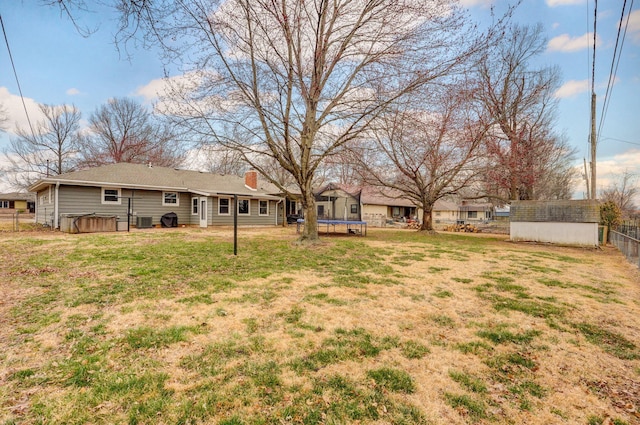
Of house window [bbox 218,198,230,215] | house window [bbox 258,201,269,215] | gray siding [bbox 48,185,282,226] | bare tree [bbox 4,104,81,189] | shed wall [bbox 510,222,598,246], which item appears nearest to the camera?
shed wall [bbox 510,222,598,246]

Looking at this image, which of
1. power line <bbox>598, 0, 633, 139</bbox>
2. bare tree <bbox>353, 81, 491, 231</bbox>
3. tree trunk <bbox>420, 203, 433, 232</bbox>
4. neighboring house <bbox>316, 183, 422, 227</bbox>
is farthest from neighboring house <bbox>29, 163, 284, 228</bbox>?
power line <bbox>598, 0, 633, 139</bbox>

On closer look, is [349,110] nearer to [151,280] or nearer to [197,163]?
[197,163]

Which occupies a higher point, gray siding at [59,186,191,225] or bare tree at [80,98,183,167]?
bare tree at [80,98,183,167]

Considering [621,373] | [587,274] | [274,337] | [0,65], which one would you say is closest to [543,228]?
[587,274]

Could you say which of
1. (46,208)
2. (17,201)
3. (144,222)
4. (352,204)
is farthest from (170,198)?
(17,201)

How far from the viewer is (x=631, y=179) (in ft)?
124

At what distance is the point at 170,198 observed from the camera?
62.1 feet

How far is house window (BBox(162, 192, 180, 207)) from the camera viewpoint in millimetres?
18625

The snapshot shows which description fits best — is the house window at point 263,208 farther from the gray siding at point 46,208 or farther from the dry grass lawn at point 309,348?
the dry grass lawn at point 309,348

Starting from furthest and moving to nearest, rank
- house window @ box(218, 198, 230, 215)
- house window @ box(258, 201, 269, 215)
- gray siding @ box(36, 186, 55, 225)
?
house window @ box(258, 201, 269, 215) < house window @ box(218, 198, 230, 215) < gray siding @ box(36, 186, 55, 225)

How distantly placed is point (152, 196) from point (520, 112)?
23077 millimetres

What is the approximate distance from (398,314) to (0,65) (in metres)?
7.74

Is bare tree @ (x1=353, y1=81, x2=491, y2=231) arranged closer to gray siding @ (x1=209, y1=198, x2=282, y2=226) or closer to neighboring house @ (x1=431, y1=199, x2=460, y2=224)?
gray siding @ (x1=209, y1=198, x2=282, y2=226)

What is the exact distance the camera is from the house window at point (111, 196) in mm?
16469
